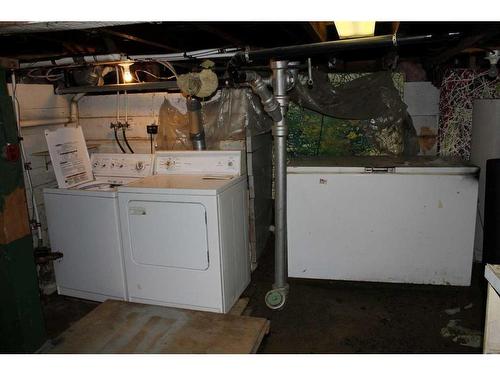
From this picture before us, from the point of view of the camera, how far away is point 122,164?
370cm

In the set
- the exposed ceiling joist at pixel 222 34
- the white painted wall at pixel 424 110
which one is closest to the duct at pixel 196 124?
the exposed ceiling joist at pixel 222 34

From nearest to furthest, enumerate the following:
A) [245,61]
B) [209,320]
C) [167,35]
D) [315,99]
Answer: [209,320] → [245,61] → [167,35] → [315,99]

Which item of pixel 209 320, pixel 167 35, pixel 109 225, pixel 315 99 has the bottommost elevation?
pixel 209 320

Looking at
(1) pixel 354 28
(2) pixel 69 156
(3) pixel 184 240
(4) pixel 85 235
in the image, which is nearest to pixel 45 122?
(2) pixel 69 156

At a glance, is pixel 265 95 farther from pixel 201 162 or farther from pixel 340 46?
pixel 201 162

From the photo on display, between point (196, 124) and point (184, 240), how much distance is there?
1.16 metres

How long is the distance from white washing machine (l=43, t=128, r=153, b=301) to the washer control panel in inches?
1.3

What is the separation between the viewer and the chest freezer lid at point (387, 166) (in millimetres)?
3062

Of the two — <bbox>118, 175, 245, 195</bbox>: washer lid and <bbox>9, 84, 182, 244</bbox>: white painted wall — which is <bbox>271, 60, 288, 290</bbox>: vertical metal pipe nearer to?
<bbox>118, 175, 245, 195</bbox>: washer lid

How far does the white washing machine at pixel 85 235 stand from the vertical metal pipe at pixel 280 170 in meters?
1.28

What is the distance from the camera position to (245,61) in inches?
111

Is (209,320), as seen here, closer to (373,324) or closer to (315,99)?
(373,324)

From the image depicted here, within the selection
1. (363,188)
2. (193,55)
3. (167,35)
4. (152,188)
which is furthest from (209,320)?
(167,35)

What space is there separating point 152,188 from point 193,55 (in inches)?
43.0
